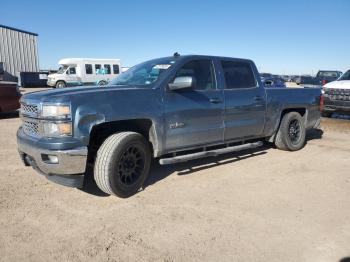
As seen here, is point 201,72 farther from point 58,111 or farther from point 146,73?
point 58,111

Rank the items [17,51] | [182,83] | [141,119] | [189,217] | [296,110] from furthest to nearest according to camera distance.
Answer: [17,51], [296,110], [182,83], [141,119], [189,217]

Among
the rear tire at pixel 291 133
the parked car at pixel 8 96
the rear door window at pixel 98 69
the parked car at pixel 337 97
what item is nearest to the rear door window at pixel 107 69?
the rear door window at pixel 98 69

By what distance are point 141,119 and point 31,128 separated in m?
1.35

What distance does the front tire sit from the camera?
3.99 m

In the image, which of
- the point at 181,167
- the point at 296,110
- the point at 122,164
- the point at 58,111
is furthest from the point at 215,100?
the point at 296,110

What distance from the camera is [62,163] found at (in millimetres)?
3762

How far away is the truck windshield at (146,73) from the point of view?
4.86 meters

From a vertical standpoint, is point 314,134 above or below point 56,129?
below

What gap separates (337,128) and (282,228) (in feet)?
25.7

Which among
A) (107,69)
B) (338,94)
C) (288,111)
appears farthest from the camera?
(107,69)

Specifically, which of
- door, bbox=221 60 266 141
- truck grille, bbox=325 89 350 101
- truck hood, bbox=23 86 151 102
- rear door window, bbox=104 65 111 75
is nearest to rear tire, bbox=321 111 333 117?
truck grille, bbox=325 89 350 101

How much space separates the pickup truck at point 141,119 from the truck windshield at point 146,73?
0.07 ft

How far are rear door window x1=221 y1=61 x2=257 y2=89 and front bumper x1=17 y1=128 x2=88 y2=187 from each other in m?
2.76

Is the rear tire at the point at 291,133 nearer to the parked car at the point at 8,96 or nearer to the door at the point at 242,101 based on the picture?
the door at the point at 242,101
